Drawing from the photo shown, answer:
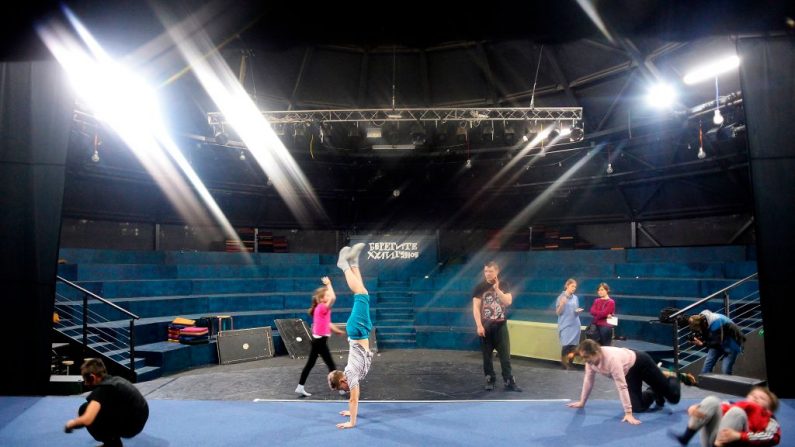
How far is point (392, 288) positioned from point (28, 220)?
1013 cm

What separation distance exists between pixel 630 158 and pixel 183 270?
13.4 metres

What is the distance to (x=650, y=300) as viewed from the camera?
10555 mm

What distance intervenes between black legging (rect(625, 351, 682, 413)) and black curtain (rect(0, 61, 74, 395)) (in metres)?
6.88

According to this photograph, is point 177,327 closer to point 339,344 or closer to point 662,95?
point 339,344

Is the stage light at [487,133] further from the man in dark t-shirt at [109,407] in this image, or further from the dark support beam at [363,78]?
the man in dark t-shirt at [109,407]

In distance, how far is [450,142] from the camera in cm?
1377

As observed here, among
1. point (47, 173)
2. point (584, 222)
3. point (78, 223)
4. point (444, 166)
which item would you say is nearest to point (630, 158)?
point (584, 222)

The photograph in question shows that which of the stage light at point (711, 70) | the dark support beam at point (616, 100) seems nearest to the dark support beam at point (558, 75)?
the dark support beam at point (616, 100)

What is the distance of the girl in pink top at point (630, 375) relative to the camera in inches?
187

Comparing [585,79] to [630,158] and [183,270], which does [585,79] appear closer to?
[630,158]

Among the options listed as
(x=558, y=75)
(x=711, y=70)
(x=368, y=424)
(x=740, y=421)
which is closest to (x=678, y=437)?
(x=740, y=421)

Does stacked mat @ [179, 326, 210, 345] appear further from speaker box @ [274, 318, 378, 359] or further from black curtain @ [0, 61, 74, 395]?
black curtain @ [0, 61, 74, 395]

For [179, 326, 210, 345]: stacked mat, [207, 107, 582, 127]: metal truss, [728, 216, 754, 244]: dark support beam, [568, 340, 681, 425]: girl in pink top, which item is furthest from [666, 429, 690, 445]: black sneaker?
[728, 216, 754, 244]: dark support beam

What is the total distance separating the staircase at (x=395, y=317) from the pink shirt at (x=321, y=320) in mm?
5435
